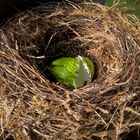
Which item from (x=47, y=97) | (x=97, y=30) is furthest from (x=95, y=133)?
(x=97, y=30)

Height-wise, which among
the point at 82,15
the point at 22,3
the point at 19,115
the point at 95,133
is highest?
the point at 22,3

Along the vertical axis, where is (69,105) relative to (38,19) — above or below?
→ below

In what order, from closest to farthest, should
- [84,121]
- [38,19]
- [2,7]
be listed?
1. [84,121]
2. [2,7]
3. [38,19]

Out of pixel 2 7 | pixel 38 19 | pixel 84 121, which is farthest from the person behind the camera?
pixel 38 19

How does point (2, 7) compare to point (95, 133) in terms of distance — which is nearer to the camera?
point (95, 133)

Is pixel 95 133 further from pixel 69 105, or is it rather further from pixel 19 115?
pixel 19 115

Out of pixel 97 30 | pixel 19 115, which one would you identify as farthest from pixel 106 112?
pixel 97 30

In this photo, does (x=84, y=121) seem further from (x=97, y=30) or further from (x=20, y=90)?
(x=97, y=30)
